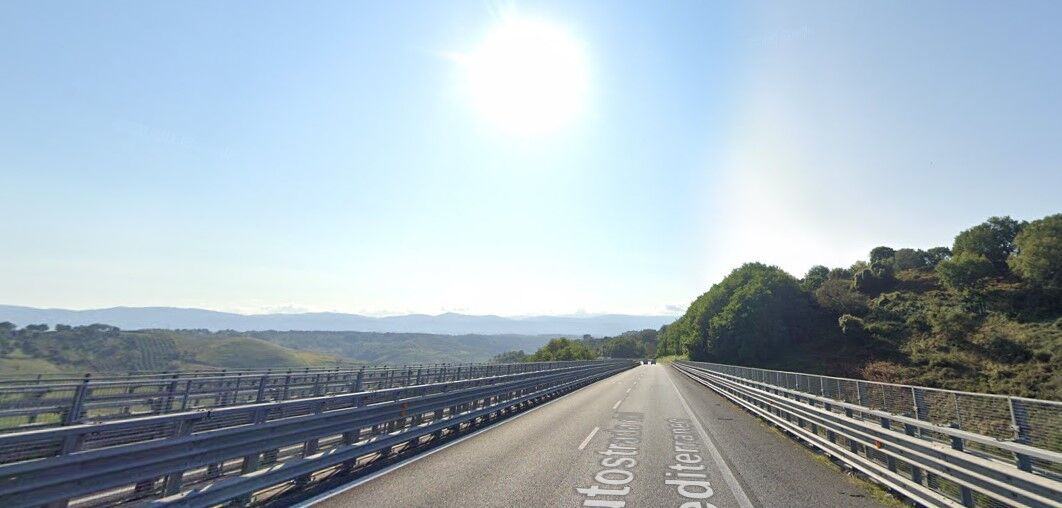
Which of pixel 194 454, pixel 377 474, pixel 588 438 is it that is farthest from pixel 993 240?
pixel 194 454

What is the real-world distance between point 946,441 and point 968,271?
82956 mm

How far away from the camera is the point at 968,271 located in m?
67.1

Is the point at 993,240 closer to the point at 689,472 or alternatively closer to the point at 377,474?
the point at 689,472

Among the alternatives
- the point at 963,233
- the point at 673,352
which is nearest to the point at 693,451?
the point at 963,233

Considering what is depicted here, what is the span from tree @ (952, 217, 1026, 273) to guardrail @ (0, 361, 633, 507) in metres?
96.0

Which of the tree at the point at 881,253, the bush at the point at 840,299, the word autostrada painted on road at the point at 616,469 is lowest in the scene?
the word autostrada painted on road at the point at 616,469

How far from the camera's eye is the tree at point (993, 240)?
74312 mm

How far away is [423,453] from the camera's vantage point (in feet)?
33.0

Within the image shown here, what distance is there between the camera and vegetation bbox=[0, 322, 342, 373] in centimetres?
7731

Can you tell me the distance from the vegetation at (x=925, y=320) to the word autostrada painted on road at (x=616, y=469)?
1740 inches

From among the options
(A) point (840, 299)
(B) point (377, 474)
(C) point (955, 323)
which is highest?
(A) point (840, 299)

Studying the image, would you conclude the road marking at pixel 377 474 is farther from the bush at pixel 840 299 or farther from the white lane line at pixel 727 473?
the bush at pixel 840 299

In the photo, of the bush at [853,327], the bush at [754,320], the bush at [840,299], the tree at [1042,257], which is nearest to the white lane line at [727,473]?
the bush at [754,320]

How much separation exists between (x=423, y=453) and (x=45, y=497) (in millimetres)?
6579
